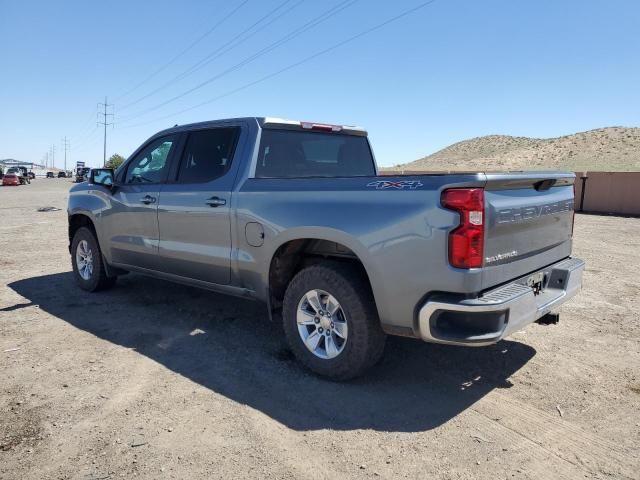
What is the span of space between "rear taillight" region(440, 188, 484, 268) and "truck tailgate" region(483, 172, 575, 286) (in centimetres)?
7

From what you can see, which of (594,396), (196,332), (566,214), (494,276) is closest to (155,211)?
(196,332)

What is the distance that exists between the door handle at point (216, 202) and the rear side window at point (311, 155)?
1.25 feet

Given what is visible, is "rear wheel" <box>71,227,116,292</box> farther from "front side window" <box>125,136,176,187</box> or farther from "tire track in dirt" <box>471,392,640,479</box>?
"tire track in dirt" <box>471,392,640,479</box>

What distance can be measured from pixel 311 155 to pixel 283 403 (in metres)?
2.41

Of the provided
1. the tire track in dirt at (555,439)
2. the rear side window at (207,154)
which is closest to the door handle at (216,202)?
the rear side window at (207,154)

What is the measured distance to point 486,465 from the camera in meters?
2.76

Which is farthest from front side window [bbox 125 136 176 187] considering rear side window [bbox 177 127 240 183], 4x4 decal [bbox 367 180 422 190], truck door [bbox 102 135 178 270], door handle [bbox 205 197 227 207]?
4x4 decal [bbox 367 180 422 190]

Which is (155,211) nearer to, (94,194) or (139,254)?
(139,254)

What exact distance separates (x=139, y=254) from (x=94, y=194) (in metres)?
1.23

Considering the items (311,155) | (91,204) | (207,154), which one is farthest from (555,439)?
(91,204)

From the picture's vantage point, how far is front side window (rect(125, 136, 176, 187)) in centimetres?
525

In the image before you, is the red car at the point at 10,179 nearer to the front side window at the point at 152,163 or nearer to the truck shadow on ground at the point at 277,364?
the truck shadow on ground at the point at 277,364

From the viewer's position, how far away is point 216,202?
4.46 m

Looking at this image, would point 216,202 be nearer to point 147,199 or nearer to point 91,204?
point 147,199
